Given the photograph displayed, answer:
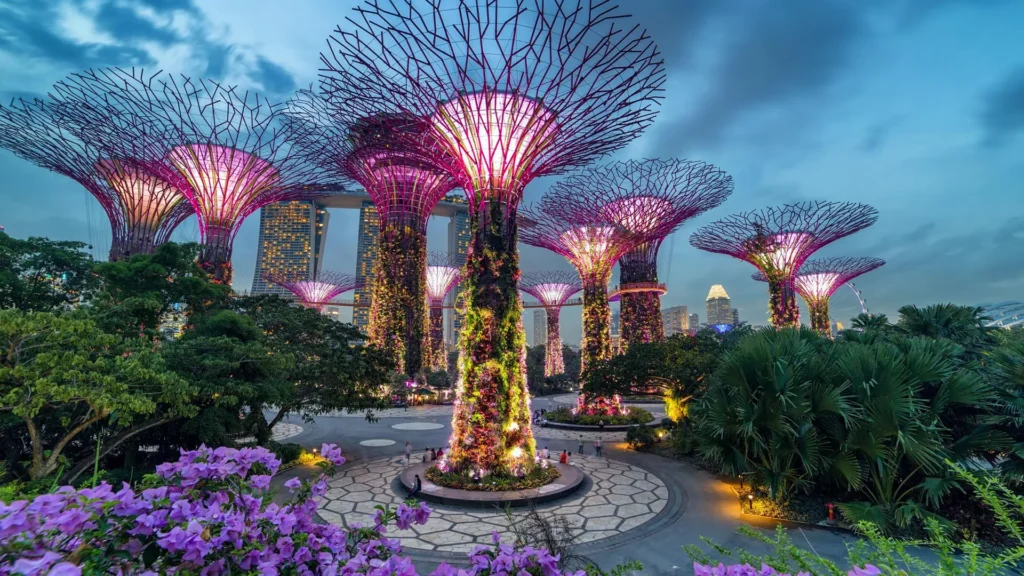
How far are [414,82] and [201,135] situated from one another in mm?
15543

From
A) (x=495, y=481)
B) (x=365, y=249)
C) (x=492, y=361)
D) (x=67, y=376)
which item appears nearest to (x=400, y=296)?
(x=492, y=361)

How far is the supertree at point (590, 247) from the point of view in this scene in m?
23.8

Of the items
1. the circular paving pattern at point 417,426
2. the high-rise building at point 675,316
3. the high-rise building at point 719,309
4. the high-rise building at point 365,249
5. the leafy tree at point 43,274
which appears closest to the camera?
the leafy tree at point 43,274

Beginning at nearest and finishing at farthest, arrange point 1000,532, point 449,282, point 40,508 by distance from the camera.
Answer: point 40,508 → point 1000,532 → point 449,282

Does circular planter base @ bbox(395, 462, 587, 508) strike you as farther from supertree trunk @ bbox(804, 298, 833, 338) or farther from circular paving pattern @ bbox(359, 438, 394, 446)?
supertree trunk @ bbox(804, 298, 833, 338)

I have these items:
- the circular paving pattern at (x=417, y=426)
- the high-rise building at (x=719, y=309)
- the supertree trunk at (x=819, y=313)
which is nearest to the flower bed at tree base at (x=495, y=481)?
the circular paving pattern at (x=417, y=426)

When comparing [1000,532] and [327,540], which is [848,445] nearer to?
[1000,532]

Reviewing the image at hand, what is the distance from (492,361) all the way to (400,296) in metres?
20.1

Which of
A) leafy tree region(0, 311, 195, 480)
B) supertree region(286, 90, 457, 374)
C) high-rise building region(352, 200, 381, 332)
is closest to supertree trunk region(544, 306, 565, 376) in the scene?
supertree region(286, 90, 457, 374)

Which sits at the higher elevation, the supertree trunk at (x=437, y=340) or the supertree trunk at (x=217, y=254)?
the supertree trunk at (x=217, y=254)

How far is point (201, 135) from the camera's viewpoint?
70.4 feet

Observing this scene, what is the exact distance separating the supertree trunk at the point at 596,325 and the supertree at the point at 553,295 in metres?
25.4

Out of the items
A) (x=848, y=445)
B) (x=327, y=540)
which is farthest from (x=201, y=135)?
(x=848, y=445)

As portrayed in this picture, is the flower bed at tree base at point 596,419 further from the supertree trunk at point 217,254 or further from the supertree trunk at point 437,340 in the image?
the supertree trunk at point 437,340
